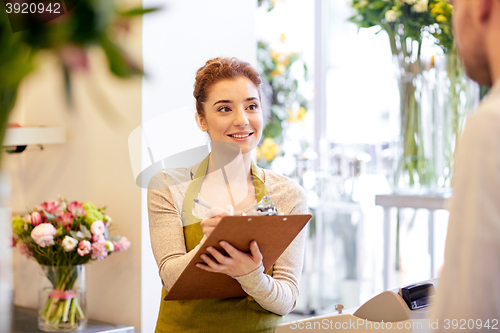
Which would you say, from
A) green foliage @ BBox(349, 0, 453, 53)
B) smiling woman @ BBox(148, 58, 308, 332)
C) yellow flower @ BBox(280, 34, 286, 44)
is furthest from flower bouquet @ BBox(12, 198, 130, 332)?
yellow flower @ BBox(280, 34, 286, 44)

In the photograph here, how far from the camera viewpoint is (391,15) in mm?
2709

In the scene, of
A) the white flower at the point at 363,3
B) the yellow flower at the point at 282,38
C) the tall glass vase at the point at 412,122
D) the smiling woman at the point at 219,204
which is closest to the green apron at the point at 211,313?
the smiling woman at the point at 219,204

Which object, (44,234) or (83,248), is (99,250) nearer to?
(83,248)

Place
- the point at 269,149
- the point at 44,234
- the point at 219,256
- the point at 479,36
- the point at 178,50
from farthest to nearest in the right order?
1. the point at 269,149
2. the point at 178,50
3. the point at 44,234
4. the point at 219,256
5. the point at 479,36

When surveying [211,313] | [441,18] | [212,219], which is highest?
[441,18]

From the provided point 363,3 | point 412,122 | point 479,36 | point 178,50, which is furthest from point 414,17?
point 479,36

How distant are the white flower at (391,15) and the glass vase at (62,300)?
1.92 meters

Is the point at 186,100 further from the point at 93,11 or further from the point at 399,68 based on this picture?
the point at 93,11

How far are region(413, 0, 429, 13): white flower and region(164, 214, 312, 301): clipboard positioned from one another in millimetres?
1878

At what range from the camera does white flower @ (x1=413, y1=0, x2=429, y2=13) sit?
256cm

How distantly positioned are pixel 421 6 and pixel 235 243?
1.99m

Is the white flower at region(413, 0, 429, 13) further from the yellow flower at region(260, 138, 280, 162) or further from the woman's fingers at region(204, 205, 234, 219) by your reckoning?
the woman's fingers at region(204, 205, 234, 219)

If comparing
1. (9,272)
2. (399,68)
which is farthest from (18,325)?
(399,68)

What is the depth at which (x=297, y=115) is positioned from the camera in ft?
11.9
